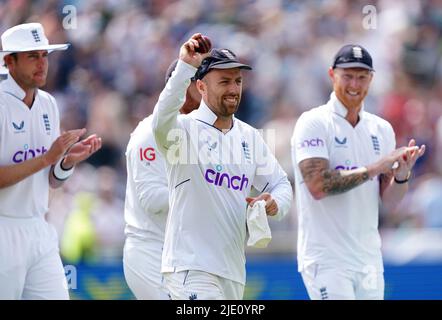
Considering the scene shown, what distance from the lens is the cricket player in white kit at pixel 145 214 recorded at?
817cm

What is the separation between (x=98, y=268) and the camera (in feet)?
33.9

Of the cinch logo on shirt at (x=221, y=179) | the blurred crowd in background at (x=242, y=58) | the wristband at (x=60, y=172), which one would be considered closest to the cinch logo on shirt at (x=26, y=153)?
the wristband at (x=60, y=172)

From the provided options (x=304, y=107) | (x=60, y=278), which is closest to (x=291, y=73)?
(x=304, y=107)

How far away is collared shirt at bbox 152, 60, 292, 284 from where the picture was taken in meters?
7.14

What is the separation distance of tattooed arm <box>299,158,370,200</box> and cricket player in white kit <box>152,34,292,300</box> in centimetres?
86

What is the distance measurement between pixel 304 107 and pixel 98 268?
384 cm

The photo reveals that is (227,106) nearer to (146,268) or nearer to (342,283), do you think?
(146,268)

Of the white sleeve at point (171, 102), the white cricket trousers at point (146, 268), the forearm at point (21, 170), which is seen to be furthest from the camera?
the white cricket trousers at point (146, 268)

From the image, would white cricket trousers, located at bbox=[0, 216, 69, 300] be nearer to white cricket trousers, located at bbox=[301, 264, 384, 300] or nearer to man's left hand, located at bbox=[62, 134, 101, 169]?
man's left hand, located at bbox=[62, 134, 101, 169]

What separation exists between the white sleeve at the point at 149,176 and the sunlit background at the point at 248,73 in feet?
10.9

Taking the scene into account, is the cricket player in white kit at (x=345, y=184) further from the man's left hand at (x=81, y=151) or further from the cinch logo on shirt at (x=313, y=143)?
the man's left hand at (x=81, y=151)

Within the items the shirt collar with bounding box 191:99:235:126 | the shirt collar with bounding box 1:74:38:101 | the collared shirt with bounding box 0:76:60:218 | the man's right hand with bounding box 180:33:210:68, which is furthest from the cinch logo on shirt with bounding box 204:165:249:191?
the shirt collar with bounding box 1:74:38:101

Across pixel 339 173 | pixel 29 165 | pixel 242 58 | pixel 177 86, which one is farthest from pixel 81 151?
pixel 242 58
